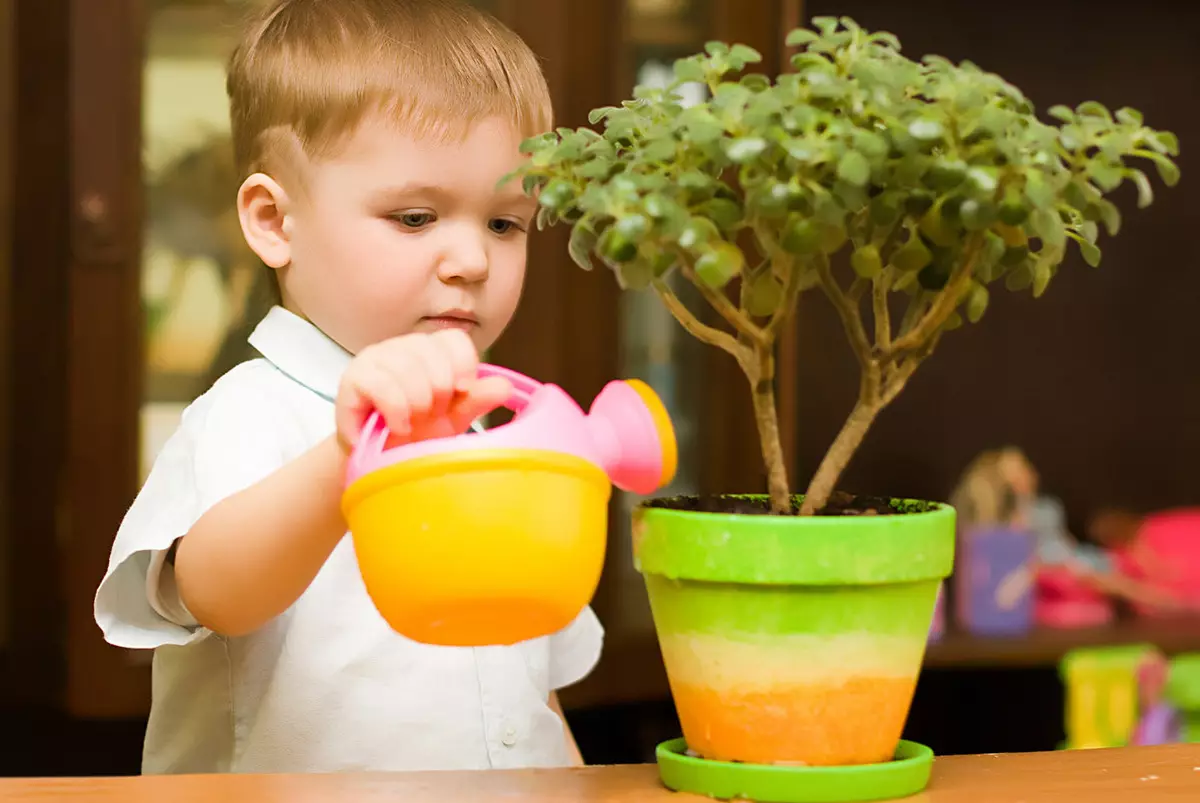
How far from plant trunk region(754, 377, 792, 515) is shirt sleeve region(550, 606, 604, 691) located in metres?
0.40

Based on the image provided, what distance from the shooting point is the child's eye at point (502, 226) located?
97 cm

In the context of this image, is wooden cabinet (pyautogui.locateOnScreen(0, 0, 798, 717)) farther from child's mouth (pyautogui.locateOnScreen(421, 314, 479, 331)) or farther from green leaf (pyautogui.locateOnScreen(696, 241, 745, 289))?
green leaf (pyautogui.locateOnScreen(696, 241, 745, 289))

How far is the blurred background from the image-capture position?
1849 mm

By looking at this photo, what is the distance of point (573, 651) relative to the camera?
3.59ft

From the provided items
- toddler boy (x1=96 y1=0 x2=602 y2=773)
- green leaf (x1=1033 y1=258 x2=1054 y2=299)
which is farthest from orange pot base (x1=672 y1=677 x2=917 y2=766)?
toddler boy (x1=96 y1=0 x2=602 y2=773)

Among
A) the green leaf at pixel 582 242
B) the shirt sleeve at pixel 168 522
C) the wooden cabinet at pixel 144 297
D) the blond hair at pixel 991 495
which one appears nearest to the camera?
the green leaf at pixel 582 242

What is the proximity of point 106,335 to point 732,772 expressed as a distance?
1.42 meters

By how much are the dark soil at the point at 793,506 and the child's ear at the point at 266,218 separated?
381 mm

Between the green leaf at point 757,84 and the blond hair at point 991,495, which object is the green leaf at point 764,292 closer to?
the green leaf at point 757,84

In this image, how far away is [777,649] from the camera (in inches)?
25.2

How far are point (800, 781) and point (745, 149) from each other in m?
0.28

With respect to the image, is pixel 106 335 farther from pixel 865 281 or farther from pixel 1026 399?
pixel 1026 399

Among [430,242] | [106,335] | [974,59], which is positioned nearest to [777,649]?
[430,242]

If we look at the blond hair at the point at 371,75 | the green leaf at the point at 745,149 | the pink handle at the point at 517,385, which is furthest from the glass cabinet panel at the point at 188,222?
the green leaf at the point at 745,149
